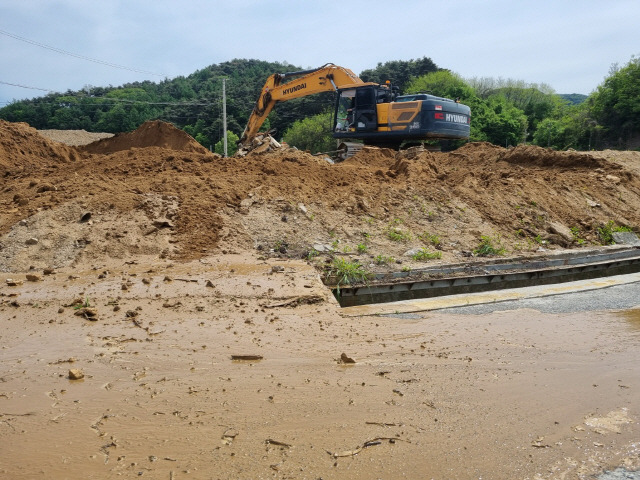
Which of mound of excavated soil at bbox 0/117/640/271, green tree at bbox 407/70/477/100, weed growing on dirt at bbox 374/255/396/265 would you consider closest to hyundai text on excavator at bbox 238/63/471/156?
mound of excavated soil at bbox 0/117/640/271

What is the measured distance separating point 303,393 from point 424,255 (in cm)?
552

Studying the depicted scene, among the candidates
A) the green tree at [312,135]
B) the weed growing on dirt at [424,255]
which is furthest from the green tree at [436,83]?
the weed growing on dirt at [424,255]

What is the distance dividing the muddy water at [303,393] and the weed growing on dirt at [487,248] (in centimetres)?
329

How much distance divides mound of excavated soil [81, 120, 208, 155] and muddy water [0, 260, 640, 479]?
28.1 feet

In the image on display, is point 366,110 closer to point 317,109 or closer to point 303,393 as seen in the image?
point 303,393

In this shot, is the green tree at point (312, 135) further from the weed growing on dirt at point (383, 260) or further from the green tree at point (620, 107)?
the weed growing on dirt at point (383, 260)

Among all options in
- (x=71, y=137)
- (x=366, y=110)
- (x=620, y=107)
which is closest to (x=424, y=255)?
(x=366, y=110)

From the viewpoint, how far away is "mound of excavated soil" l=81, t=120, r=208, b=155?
568 inches

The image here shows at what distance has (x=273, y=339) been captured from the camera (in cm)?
530

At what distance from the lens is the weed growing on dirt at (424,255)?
906cm

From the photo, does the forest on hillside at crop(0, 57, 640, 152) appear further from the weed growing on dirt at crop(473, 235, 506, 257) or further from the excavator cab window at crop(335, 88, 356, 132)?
the weed growing on dirt at crop(473, 235, 506, 257)

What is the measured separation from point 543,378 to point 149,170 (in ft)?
→ 28.5

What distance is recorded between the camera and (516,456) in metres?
3.31

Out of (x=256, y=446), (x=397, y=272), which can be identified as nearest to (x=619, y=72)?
(x=397, y=272)
